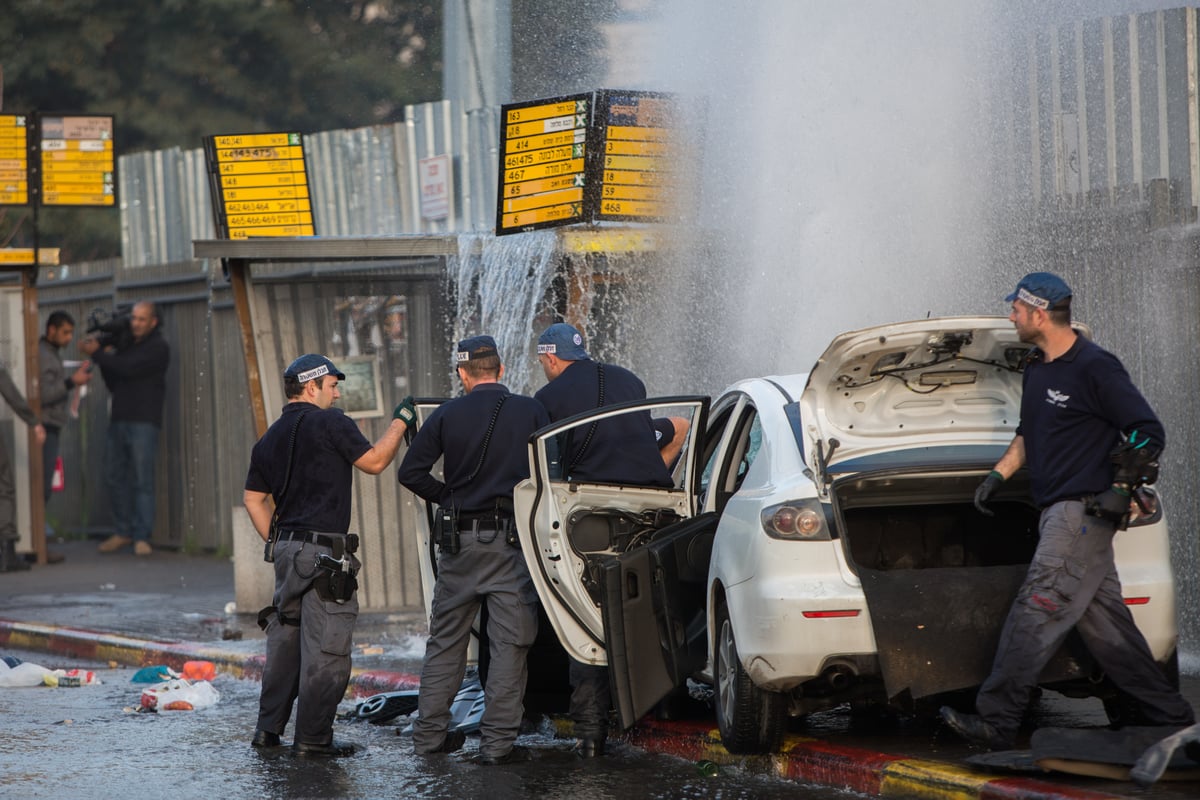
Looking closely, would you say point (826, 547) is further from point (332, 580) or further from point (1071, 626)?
point (332, 580)

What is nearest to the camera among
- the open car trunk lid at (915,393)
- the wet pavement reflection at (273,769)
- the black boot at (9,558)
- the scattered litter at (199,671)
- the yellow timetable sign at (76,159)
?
the open car trunk lid at (915,393)

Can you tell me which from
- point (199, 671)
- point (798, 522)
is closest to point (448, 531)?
point (798, 522)

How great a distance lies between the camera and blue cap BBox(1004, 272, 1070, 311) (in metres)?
6.43

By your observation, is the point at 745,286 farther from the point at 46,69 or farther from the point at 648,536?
the point at 46,69

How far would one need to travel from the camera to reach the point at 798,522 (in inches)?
257

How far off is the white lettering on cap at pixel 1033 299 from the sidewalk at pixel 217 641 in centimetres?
169

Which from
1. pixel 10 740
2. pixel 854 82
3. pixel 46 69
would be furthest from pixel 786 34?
pixel 46 69

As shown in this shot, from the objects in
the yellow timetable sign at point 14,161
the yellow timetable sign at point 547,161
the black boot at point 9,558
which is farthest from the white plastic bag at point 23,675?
the yellow timetable sign at point 14,161

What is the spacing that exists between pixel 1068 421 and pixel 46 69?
1018 inches

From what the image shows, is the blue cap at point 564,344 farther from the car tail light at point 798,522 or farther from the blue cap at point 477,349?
the car tail light at point 798,522

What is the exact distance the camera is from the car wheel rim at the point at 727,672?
6918mm

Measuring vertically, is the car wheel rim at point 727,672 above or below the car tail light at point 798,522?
below

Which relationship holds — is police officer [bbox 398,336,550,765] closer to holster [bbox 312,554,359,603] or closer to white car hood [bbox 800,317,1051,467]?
holster [bbox 312,554,359,603]

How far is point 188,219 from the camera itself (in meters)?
17.3
